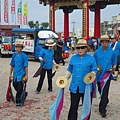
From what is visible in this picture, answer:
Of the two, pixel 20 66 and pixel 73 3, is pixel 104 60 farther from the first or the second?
pixel 73 3

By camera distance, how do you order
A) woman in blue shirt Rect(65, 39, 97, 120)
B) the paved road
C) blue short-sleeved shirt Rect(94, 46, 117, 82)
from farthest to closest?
blue short-sleeved shirt Rect(94, 46, 117, 82)
the paved road
woman in blue shirt Rect(65, 39, 97, 120)

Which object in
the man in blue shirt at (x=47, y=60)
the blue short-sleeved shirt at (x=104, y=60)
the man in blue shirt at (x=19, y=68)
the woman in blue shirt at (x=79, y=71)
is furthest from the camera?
the man in blue shirt at (x=47, y=60)

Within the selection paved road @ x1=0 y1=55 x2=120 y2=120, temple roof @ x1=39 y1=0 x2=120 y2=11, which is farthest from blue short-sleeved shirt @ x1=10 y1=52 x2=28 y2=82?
temple roof @ x1=39 y1=0 x2=120 y2=11

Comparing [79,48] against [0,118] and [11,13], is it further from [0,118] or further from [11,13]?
[11,13]

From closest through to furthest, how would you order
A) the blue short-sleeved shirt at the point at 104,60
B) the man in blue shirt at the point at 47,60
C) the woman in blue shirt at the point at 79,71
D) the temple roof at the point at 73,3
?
the woman in blue shirt at the point at 79,71
the blue short-sleeved shirt at the point at 104,60
the man in blue shirt at the point at 47,60
the temple roof at the point at 73,3

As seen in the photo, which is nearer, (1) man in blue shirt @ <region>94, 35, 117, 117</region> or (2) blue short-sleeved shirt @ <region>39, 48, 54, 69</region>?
(1) man in blue shirt @ <region>94, 35, 117, 117</region>

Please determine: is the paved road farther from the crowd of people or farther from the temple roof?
the temple roof

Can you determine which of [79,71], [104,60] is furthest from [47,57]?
[79,71]

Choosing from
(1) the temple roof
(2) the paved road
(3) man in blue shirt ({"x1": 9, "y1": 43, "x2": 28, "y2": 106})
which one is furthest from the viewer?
(1) the temple roof

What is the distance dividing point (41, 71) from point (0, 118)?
10.0 ft

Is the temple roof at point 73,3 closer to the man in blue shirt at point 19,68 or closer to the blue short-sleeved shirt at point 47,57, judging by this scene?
the blue short-sleeved shirt at point 47,57

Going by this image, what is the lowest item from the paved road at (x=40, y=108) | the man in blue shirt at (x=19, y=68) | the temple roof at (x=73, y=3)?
the paved road at (x=40, y=108)

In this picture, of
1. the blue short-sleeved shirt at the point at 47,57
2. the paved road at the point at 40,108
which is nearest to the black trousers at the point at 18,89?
the paved road at the point at 40,108

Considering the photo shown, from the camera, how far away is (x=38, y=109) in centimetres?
700
